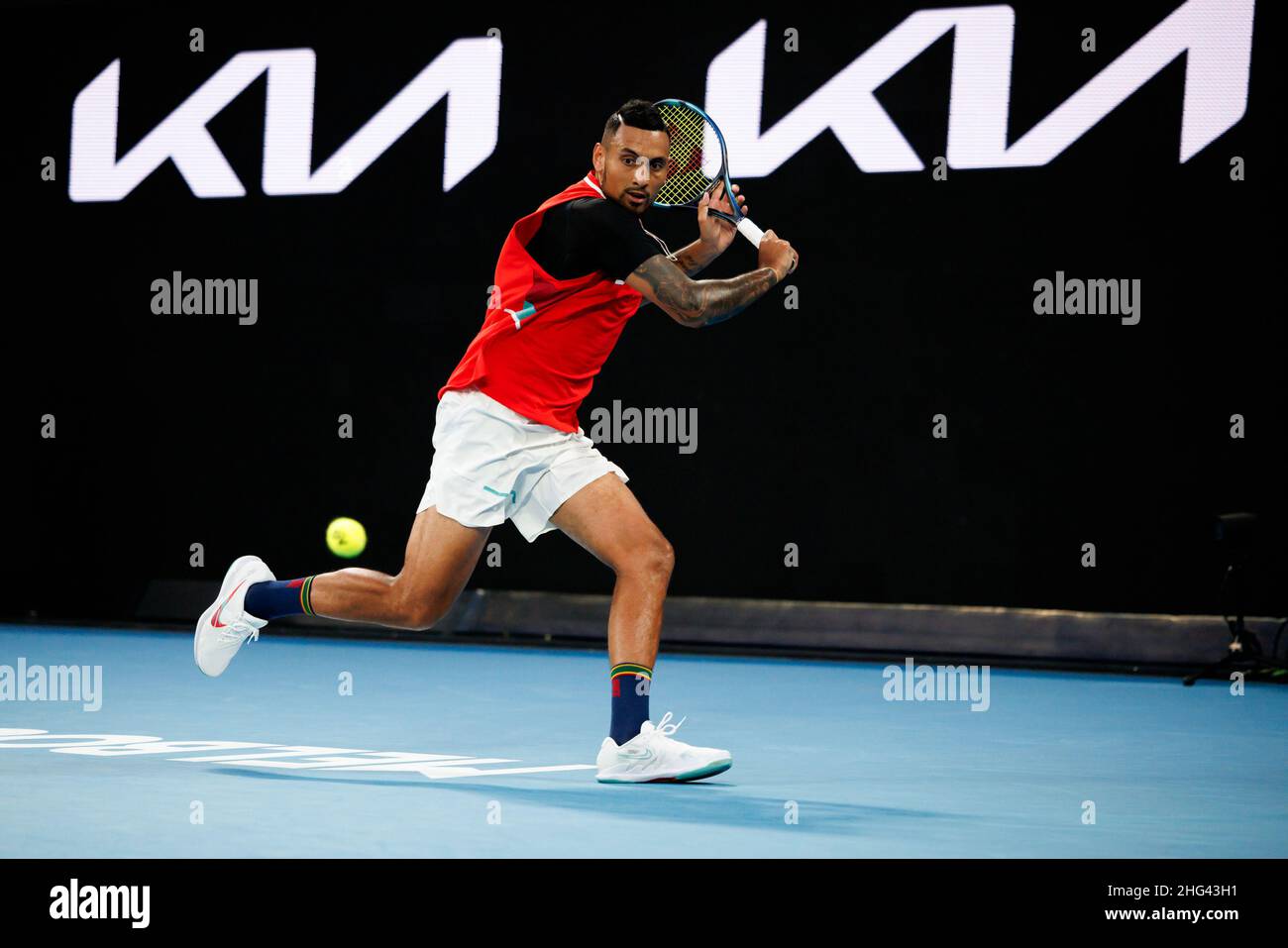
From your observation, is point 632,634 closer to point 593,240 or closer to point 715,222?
point 593,240

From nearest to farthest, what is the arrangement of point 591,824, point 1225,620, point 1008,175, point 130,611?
point 591,824 → point 1225,620 → point 1008,175 → point 130,611

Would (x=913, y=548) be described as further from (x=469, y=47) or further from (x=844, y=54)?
(x=469, y=47)

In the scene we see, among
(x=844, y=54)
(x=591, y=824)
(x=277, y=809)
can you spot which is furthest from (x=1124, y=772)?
(x=844, y=54)

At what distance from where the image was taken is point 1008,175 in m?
8.15

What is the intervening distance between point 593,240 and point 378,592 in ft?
3.52

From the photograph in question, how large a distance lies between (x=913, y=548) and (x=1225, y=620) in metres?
1.45

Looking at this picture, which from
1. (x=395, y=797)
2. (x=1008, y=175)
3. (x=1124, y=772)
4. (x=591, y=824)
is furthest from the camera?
(x=1008, y=175)

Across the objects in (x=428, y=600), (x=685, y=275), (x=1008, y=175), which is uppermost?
(x=1008, y=175)

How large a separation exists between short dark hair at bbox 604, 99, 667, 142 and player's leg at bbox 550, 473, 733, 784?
0.93 meters

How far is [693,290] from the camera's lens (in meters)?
4.57
